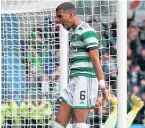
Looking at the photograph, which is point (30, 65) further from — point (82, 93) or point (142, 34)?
point (142, 34)

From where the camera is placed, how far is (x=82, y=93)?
21.2 feet

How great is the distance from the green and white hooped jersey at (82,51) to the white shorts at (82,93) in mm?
52

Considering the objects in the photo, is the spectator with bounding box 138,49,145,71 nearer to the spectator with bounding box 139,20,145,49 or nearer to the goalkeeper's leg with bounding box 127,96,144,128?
the spectator with bounding box 139,20,145,49

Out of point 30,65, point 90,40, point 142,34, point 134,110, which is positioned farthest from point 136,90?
point 90,40

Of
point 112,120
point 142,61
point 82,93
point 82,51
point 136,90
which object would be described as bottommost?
point 112,120

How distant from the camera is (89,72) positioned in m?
6.48

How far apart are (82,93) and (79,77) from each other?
14 cm

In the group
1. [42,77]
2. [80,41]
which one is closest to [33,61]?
[42,77]

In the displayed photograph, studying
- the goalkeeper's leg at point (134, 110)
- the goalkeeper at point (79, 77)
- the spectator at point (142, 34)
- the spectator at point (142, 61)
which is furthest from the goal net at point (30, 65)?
the spectator at point (142, 34)

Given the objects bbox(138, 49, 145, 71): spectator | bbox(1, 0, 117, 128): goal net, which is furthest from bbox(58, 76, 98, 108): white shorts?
bbox(138, 49, 145, 71): spectator

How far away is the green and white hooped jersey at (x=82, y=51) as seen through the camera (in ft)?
21.1

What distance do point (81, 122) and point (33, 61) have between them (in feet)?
10.5

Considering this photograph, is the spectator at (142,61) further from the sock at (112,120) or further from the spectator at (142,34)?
the sock at (112,120)

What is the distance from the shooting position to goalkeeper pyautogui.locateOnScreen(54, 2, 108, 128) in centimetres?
643
